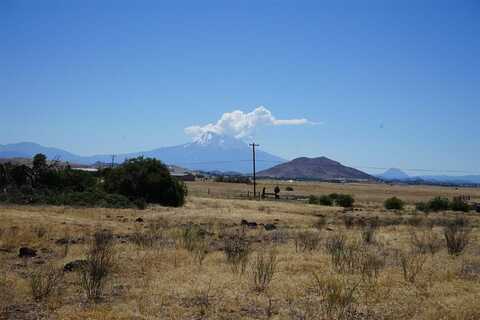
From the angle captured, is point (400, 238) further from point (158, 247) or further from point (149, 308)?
point (149, 308)

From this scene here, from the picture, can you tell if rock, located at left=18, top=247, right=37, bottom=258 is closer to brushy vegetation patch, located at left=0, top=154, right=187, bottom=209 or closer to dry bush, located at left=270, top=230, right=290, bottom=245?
dry bush, located at left=270, top=230, right=290, bottom=245

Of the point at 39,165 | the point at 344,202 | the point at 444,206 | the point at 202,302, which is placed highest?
the point at 39,165

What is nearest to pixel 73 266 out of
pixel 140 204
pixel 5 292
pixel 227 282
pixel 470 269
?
pixel 5 292

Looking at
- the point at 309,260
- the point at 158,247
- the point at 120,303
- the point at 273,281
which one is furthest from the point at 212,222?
the point at 120,303

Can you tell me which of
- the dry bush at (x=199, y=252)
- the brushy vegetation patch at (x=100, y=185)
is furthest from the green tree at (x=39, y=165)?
the dry bush at (x=199, y=252)

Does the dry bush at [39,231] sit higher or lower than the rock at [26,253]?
higher

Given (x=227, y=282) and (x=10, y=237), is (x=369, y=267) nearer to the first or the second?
(x=227, y=282)

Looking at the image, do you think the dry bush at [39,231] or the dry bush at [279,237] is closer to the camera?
the dry bush at [39,231]

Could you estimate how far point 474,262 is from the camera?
17.0m

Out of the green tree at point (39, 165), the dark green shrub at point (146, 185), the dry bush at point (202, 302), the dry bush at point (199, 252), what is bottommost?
the dry bush at point (202, 302)

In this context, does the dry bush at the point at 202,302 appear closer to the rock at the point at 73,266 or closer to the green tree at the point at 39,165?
the rock at the point at 73,266

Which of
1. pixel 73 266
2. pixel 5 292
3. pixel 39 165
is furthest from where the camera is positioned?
pixel 39 165

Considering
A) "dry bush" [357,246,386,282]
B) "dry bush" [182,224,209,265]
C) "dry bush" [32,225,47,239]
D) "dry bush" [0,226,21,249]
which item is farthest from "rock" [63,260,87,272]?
"dry bush" [32,225,47,239]

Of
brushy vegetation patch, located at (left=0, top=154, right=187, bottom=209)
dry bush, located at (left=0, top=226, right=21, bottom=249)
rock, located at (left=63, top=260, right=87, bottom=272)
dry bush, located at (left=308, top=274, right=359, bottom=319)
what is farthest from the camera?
brushy vegetation patch, located at (left=0, top=154, right=187, bottom=209)
